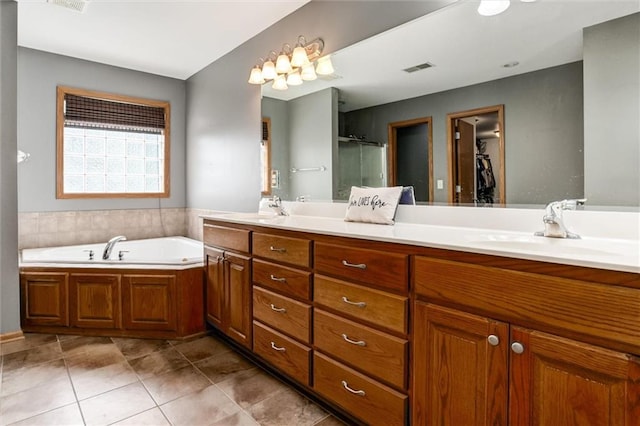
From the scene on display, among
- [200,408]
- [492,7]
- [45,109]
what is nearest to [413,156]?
[492,7]

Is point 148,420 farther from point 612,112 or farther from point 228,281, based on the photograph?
point 612,112

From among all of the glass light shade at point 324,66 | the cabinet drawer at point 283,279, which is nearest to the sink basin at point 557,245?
the cabinet drawer at point 283,279

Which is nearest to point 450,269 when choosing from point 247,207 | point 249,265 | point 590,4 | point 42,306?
point 590,4

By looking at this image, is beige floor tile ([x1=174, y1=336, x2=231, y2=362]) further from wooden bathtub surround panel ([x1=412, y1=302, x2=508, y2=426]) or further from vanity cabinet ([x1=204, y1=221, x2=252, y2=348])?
wooden bathtub surround panel ([x1=412, y1=302, x2=508, y2=426])

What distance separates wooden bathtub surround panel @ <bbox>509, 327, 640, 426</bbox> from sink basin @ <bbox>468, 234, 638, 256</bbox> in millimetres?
263

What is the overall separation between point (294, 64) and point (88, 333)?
2585 mm

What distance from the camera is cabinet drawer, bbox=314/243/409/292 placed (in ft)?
4.56

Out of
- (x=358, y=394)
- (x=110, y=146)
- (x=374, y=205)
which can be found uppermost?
(x=110, y=146)

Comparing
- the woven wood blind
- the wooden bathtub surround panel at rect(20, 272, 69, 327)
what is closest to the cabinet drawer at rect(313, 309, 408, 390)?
the wooden bathtub surround panel at rect(20, 272, 69, 327)

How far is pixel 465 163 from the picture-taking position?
182 centimetres

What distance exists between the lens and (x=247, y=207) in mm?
3328

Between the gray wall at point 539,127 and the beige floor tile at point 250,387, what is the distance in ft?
5.23

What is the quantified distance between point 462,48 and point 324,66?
0.98m

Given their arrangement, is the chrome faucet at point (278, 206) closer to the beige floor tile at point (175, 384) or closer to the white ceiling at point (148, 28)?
the beige floor tile at point (175, 384)
